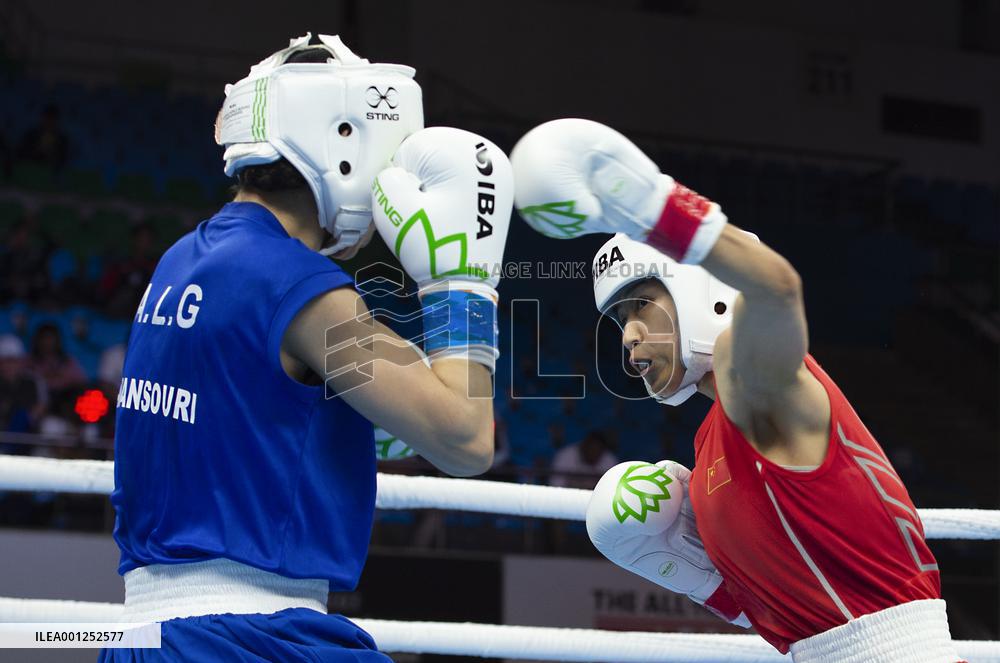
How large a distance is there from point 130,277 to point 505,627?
602 centimetres

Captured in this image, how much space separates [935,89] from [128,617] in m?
12.9

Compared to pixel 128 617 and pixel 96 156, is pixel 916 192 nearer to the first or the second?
pixel 96 156

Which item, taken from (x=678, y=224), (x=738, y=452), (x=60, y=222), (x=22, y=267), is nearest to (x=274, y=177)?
(x=678, y=224)

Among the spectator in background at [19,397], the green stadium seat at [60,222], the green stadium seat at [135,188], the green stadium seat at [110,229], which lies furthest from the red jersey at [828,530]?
the green stadium seat at [135,188]

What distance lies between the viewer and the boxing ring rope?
2516 millimetres

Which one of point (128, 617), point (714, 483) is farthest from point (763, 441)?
point (128, 617)

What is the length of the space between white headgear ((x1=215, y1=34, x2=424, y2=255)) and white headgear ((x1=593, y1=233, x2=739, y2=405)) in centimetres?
62

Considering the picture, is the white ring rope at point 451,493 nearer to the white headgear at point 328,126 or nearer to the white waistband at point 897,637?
the white waistband at point 897,637

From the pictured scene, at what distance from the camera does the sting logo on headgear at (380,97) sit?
1.94 metres

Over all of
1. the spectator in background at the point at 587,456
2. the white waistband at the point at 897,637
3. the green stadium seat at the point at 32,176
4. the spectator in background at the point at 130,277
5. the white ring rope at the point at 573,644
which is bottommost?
the white ring rope at the point at 573,644

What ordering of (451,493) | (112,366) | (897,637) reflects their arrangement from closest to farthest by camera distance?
(897,637) < (451,493) < (112,366)

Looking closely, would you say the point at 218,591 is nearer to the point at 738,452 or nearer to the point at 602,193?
the point at 602,193

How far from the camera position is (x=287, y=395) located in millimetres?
1742

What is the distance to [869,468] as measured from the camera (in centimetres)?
217
